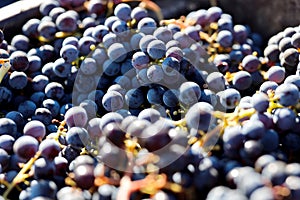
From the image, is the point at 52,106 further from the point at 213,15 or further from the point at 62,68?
the point at 213,15

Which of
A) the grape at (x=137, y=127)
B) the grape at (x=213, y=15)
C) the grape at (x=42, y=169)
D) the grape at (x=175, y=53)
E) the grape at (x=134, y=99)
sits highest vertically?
the grape at (x=175, y=53)

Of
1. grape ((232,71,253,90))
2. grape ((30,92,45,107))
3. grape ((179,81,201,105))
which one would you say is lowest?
grape ((232,71,253,90))

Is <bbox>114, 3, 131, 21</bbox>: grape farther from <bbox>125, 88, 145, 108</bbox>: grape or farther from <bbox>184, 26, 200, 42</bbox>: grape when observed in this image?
<bbox>125, 88, 145, 108</bbox>: grape

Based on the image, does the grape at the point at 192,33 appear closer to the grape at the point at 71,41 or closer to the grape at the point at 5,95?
the grape at the point at 71,41

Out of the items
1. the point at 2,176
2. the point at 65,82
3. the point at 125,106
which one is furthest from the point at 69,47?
the point at 2,176

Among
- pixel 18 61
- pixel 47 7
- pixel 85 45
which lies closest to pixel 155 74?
pixel 85 45

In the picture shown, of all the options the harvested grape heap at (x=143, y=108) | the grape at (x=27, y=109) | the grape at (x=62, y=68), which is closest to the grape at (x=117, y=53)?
the harvested grape heap at (x=143, y=108)

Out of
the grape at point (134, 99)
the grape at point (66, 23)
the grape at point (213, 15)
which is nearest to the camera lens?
the grape at point (134, 99)

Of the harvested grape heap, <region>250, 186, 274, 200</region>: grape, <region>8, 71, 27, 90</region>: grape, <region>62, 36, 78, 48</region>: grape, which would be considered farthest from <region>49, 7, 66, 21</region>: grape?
<region>250, 186, 274, 200</region>: grape

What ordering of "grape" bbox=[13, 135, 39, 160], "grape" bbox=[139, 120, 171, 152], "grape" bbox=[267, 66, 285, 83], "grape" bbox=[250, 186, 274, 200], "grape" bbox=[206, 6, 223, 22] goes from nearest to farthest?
"grape" bbox=[250, 186, 274, 200] < "grape" bbox=[139, 120, 171, 152] < "grape" bbox=[13, 135, 39, 160] < "grape" bbox=[267, 66, 285, 83] < "grape" bbox=[206, 6, 223, 22]
